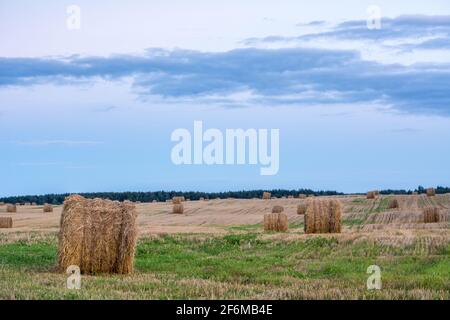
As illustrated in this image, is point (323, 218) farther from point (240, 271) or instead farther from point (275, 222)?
point (240, 271)

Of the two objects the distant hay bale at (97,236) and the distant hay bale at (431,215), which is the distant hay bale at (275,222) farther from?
the distant hay bale at (97,236)

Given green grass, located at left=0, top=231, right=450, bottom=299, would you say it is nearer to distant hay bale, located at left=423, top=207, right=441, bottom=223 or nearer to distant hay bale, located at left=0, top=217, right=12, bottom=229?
distant hay bale, located at left=0, top=217, right=12, bottom=229

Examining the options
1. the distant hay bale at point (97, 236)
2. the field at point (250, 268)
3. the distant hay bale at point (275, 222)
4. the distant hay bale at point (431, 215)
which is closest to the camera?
the field at point (250, 268)

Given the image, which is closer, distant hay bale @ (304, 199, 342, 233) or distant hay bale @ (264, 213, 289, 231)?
distant hay bale @ (304, 199, 342, 233)

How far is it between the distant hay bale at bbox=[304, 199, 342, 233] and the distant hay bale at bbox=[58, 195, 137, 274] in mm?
11196

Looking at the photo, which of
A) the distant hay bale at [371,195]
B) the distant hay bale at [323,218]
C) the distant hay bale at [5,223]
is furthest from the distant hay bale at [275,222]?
the distant hay bale at [371,195]

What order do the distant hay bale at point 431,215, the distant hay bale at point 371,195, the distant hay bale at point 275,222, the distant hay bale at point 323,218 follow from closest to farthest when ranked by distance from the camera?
1. the distant hay bale at point 323,218
2. the distant hay bale at point 275,222
3. the distant hay bale at point 431,215
4. the distant hay bale at point 371,195

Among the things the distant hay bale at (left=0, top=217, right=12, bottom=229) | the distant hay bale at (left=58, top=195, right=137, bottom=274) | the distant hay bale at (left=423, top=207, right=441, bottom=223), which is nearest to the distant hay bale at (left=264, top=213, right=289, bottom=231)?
the distant hay bale at (left=423, top=207, right=441, bottom=223)

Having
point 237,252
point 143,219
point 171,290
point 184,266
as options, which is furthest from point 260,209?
point 171,290

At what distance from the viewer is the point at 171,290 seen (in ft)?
45.9

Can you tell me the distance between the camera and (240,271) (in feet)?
58.6

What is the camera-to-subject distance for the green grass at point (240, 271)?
13.7 meters

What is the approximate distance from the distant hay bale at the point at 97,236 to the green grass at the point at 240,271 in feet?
1.70

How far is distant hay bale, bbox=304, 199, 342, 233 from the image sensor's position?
28.9 meters
